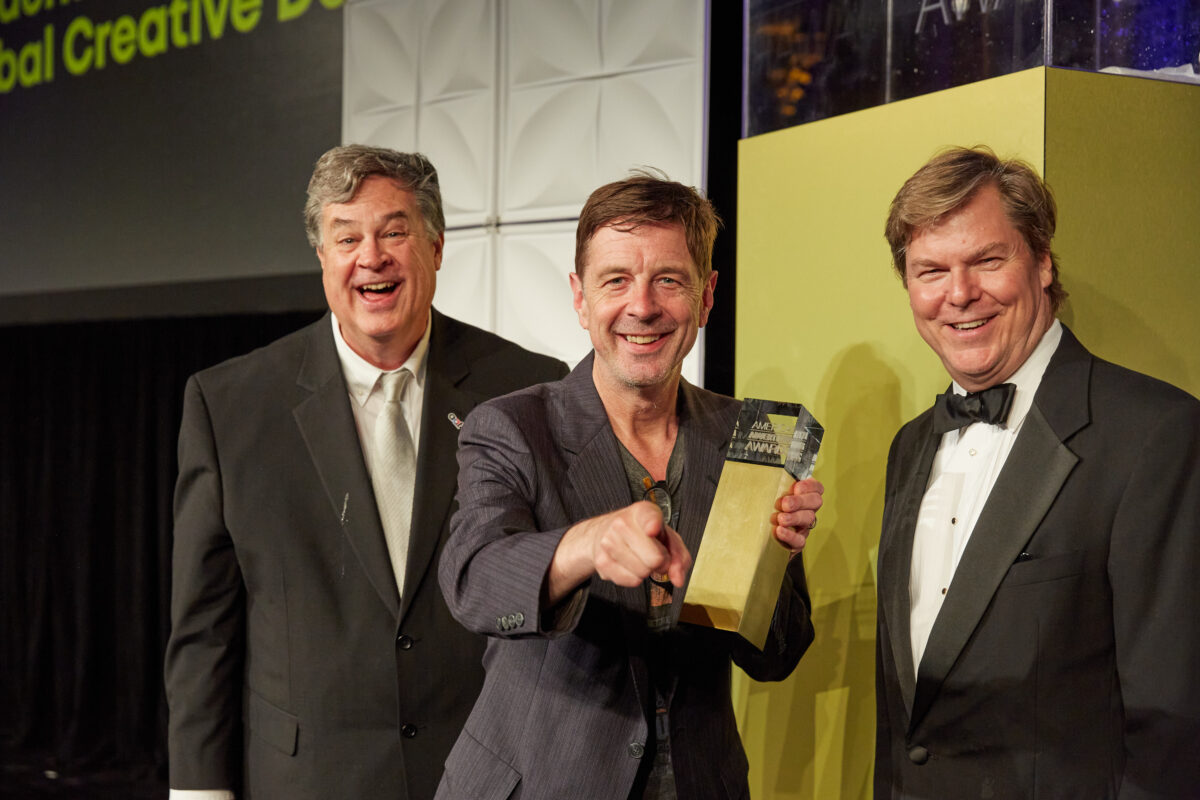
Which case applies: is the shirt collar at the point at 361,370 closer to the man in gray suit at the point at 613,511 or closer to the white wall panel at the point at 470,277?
the man in gray suit at the point at 613,511

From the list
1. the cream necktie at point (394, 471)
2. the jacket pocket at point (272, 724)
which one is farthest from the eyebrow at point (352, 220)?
the jacket pocket at point (272, 724)

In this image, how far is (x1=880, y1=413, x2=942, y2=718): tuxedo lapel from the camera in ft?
7.79

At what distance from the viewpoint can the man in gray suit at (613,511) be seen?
6.67 ft

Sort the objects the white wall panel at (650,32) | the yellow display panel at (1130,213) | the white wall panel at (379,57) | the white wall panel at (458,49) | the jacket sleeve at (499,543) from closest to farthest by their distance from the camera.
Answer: the jacket sleeve at (499,543) < the yellow display panel at (1130,213) < the white wall panel at (650,32) < the white wall panel at (458,49) < the white wall panel at (379,57)

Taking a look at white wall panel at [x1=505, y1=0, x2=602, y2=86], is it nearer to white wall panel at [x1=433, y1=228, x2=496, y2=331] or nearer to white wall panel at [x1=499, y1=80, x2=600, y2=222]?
white wall panel at [x1=499, y1=80, x2=600, y2=222]

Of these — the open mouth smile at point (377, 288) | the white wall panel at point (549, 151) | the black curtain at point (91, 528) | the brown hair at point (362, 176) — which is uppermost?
the white wall panel at point (549, 151)

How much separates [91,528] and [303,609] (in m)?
4.53

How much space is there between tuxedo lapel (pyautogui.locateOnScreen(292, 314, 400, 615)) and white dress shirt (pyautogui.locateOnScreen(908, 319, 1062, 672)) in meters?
1.21

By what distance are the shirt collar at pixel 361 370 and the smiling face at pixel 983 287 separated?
1286 millimetres

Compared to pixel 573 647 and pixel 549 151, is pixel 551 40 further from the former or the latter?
pixel 573 647

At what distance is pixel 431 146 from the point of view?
5043 millimetres

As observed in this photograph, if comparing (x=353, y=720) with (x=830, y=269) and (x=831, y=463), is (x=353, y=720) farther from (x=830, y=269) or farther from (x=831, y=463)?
(x=830, y=269)

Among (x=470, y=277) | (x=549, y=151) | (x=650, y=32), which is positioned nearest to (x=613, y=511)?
(x=650, y=32)

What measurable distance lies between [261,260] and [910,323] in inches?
163
